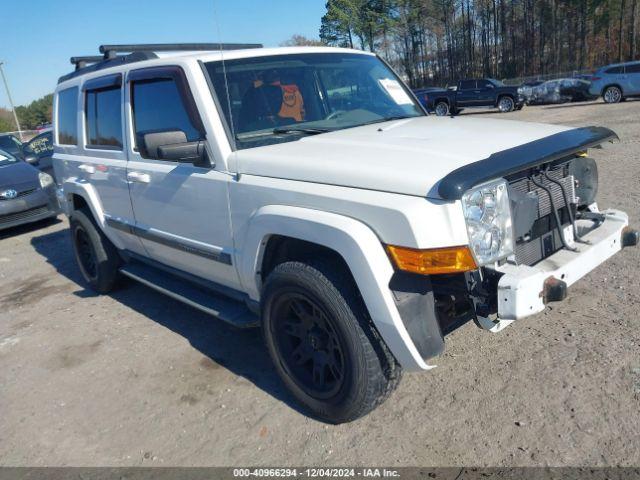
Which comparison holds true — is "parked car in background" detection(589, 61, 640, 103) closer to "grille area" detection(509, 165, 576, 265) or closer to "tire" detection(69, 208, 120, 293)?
Answer: "grille area" detection(509, 165, 576, 265)

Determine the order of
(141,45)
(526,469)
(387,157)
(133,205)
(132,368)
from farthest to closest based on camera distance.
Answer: (141,45) < (133,205) < (132,368) < (387,157) < (526,469)

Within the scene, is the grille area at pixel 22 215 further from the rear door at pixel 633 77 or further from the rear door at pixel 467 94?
the rear door at pixel 467 94

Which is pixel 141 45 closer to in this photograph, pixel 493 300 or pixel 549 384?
pixel 493 300

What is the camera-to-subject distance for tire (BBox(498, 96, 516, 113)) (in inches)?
1030

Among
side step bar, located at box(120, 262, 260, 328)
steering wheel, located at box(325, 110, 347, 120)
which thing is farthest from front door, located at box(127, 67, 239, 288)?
steering wheel, located at box(325, 110, 347, 120)

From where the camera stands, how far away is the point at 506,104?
2639cm

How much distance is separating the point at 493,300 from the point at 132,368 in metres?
2.68

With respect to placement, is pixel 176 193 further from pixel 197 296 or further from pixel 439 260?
pixel 439 260

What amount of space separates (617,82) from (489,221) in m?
23.9

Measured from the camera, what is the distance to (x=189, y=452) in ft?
9.51

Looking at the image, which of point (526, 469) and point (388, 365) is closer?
point (526, 469)

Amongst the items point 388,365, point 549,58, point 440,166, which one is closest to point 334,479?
point 388,365

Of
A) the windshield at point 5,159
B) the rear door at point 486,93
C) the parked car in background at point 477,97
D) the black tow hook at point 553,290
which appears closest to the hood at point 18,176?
the windshield at point 5,159

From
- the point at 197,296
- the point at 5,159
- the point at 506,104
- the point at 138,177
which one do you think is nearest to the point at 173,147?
the point at 138,177
